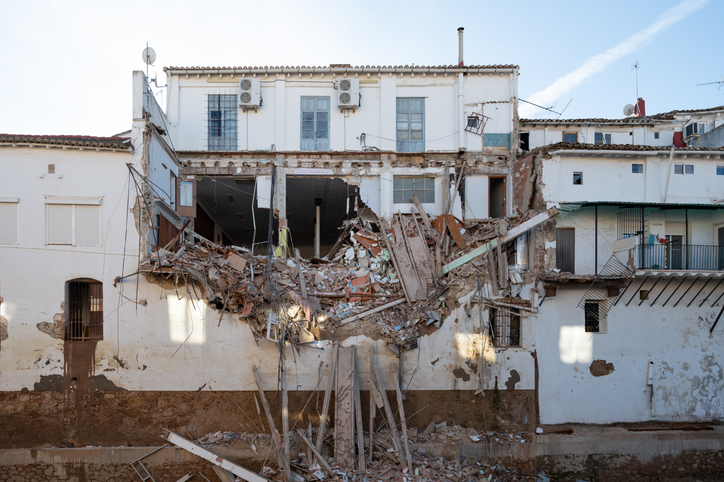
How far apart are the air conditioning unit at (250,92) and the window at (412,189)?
5983 millimetres

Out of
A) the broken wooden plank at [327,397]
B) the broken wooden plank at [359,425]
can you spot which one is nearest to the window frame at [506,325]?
the broken wooden plank at [359,425]

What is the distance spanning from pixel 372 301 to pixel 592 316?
6.66 m

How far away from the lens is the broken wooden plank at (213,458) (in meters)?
10.5

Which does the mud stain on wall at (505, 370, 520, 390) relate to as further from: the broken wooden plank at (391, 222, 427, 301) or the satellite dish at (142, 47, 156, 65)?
the satellite dish at (142, 47, 156, 65)

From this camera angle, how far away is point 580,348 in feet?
42.2

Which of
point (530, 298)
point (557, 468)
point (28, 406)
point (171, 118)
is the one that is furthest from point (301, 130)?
point (557, 468)

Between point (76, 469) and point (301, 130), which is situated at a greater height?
point (301, 130)

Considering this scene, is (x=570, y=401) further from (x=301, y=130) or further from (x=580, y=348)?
(x=301, y=130)

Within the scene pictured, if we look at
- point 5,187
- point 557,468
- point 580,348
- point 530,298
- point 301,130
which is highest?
point 301,130

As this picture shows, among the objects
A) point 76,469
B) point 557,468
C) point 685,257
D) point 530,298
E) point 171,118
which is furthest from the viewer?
point 171,118

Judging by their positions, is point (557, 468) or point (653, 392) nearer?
point (557, 468)

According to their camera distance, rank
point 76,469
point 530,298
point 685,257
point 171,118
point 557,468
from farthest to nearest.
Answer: point 171,118
point 685,257
point 530,298
point 557,468
point 76,469

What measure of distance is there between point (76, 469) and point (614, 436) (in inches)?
562

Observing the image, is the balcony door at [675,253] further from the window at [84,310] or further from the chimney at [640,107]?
the window at [84,310]
